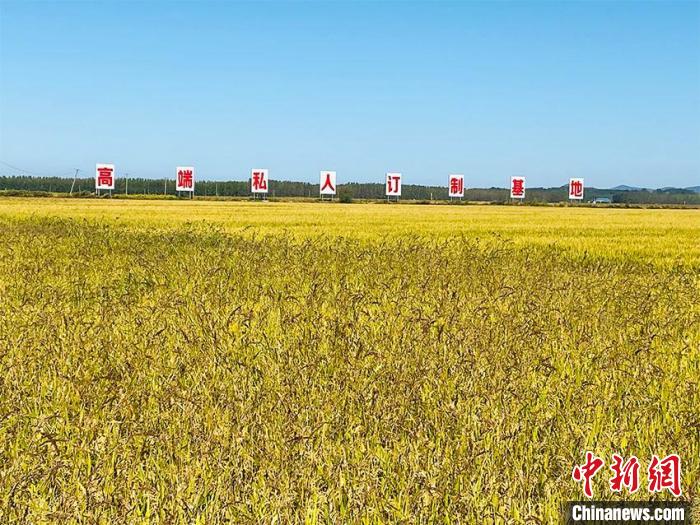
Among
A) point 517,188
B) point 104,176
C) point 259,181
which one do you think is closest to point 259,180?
point 259,181

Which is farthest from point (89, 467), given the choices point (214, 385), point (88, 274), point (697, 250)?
point (697, 250)

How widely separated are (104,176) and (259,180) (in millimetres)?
19473

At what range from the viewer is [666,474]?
298 centimetres

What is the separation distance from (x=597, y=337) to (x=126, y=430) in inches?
136

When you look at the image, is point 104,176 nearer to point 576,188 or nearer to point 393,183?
point 393,183

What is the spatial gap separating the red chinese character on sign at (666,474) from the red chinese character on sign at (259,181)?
89029mm

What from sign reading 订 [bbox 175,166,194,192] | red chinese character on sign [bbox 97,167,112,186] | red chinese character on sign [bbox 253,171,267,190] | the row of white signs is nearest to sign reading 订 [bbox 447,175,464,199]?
the row of white signs

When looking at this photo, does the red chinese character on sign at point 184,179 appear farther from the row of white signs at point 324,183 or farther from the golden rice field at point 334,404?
the golden rice field at point 334,404

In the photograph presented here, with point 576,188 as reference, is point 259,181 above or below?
below

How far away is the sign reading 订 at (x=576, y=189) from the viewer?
99.6 metres

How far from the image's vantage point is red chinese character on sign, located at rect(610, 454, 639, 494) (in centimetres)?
288

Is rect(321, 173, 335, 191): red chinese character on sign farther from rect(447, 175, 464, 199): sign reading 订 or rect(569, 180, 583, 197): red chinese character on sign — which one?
rect(569, 180, 583, 197): red chinese character on sign

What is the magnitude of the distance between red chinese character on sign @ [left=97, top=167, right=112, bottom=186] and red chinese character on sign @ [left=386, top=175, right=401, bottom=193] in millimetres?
36060

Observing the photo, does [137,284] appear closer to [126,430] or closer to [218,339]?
[218,339]
